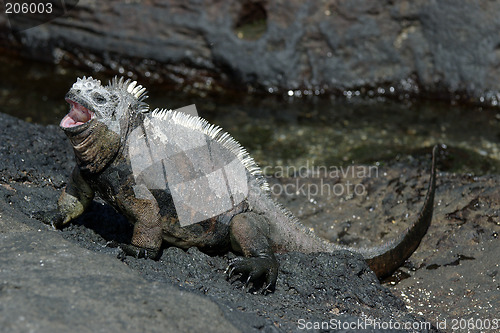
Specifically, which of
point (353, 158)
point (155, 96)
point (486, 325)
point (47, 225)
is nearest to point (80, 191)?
point (47, 225)

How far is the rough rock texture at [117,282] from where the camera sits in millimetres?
2516

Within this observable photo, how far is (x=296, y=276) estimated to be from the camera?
351 cm

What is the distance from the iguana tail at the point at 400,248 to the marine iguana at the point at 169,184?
0.34 meters

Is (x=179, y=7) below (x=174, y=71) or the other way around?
the other way around

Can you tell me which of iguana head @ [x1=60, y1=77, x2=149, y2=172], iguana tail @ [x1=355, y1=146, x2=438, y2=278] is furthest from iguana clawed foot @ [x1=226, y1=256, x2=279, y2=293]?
iguana head @ [x1=60, y1=77, x2=149, y2=172]

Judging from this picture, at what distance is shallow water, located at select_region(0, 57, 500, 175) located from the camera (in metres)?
6.04

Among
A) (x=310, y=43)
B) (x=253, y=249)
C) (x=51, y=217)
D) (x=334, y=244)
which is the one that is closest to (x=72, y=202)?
(x=51, y=217)

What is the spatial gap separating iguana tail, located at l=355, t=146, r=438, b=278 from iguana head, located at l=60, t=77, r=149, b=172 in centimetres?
180

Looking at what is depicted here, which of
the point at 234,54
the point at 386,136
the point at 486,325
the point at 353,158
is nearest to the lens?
the point at 486,325

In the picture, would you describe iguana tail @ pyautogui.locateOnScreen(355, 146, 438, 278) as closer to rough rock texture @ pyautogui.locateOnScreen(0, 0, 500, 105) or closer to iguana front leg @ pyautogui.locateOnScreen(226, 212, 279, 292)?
iguana front leg @ pyautogui.locateOnScreen(226, 212, 279, 292)

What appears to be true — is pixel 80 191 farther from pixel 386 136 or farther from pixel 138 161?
pixel 386 136

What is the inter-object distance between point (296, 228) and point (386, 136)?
3039 millimetres

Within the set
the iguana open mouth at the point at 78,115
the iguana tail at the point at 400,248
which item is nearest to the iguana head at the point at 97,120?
the iguana open mouth at the point at 78,115

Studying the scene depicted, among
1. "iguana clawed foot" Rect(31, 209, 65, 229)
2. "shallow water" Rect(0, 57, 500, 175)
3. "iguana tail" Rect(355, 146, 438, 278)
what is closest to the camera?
"iguana clawed foot" Rect(31, 209, 65, 229)
